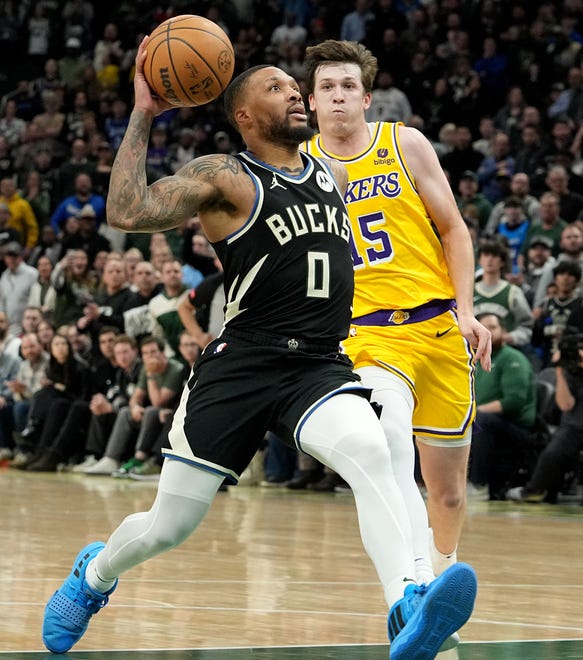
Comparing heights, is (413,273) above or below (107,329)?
above

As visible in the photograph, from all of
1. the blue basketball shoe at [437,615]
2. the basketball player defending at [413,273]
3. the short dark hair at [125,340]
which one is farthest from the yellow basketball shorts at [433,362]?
the short dark hair at [125,340]

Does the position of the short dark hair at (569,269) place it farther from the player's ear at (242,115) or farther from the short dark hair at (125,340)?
the player's ear at (242,115)

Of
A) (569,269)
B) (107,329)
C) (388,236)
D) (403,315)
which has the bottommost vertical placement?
(107,329)

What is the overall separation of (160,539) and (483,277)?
305 inches

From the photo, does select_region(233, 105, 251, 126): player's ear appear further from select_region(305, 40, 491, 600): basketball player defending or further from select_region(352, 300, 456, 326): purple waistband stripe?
select_region(352, 300, 456, 326): purple waistband stripe

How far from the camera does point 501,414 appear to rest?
11695mm

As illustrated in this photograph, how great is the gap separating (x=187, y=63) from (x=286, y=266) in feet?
2.54

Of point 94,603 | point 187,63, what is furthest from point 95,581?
point 187,63

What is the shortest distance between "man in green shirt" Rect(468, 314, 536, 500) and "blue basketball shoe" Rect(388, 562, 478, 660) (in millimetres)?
7487

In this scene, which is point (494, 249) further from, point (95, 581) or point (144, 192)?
point (144, 192)

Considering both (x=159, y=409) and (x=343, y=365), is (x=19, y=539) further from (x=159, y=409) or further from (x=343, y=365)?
(x=159, y=409)

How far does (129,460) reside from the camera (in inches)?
562

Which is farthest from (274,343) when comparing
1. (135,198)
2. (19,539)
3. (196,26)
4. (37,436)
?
(37,436)

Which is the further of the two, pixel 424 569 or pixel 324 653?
pixel 424 569
